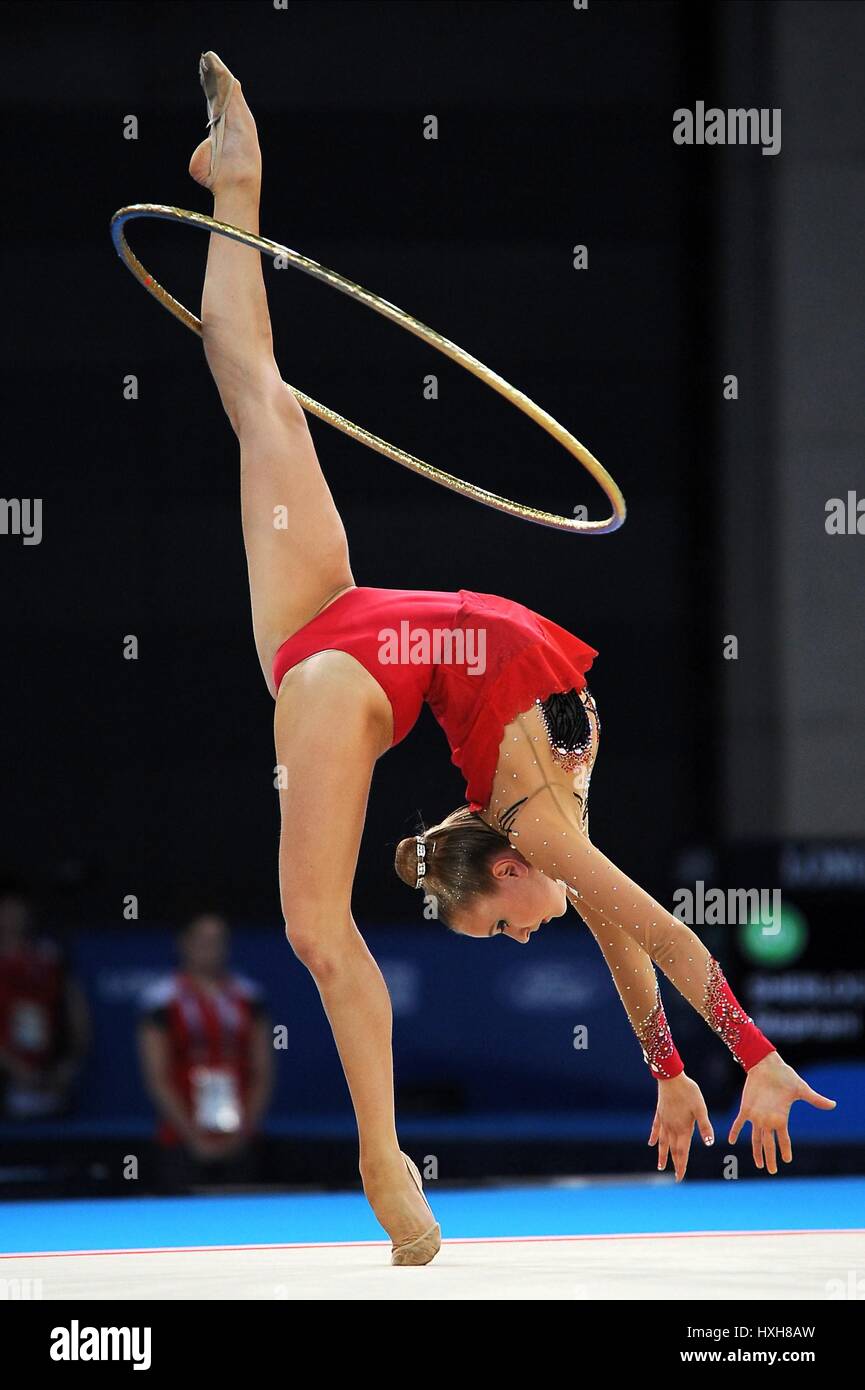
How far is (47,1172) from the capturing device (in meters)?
A: 7.04

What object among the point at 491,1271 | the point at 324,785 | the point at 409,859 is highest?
the point at 324,785

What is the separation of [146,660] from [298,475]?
5.14 m

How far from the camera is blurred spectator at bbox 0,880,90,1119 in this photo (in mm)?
7785

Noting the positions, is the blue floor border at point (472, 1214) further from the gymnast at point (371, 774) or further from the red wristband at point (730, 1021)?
the red wristband at point (730, 1021)

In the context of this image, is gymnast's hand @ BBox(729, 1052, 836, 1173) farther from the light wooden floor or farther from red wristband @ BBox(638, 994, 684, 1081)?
red wristband @ BBox(638, 994, 684, 1081)

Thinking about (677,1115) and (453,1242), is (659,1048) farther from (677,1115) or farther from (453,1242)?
(453,1242)

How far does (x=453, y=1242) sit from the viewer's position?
443 cm

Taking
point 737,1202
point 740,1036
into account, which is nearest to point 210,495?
point 737,1202

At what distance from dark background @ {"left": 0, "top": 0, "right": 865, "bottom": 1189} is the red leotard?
5118 mm

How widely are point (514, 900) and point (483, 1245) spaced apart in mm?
892

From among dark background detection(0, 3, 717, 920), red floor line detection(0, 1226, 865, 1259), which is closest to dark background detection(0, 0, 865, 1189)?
dark background detection(0, 3, 717, 920)

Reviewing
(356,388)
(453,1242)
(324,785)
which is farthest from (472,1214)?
(356,388)

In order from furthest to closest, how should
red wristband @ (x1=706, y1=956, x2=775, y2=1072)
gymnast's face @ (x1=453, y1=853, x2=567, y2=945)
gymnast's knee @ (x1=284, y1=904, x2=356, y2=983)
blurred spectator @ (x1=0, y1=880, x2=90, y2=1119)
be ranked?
blurred spectator @ (x1=0, y1=880, x2=90, y2=1119) → gymnast's face @ (x1=453, y1=853, x2=567, y2=945) → gymnast's knee @ (x1=284, y1=904, x2=356, y2=983) → red wristband @ (x1=706, y1=956, x2=775, y2=1072)

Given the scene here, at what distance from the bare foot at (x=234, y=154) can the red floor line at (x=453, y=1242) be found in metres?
2.40
